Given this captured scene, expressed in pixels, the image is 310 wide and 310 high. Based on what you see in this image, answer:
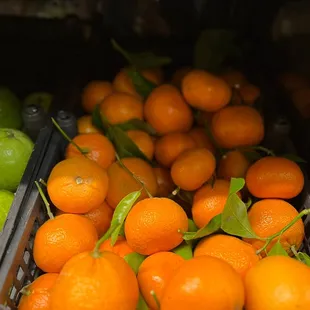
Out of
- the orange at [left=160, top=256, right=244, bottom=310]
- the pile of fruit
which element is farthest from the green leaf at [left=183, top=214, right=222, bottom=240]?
the orange at [left=160, top=256, right=244, bottom=310]

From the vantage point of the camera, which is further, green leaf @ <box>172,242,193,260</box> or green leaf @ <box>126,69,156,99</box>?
green leaf @ <box>126,69,156,99</box>

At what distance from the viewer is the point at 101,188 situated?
29.8 inches

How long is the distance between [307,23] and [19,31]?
25.9 inches

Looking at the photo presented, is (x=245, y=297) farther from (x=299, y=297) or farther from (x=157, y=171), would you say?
(x=157, y=171)

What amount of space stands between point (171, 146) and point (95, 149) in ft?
0.48

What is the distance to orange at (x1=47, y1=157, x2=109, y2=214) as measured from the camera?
28.9 inches

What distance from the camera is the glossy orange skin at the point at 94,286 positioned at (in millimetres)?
561

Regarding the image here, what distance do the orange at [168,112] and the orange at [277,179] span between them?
0.19 m

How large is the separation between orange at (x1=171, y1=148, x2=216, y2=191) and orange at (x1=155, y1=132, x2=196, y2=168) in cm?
6

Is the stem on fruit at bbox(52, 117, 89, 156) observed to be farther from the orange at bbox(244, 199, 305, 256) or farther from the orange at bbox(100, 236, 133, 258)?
the orange at bbox(244, 199, 305, 256)

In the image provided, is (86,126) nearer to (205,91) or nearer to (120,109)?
(120,109)

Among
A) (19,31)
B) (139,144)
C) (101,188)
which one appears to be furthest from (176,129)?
(19,31)

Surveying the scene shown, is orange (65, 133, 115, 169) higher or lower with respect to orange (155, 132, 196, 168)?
lower

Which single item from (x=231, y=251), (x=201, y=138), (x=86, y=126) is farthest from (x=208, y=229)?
(x=86, y=126)
